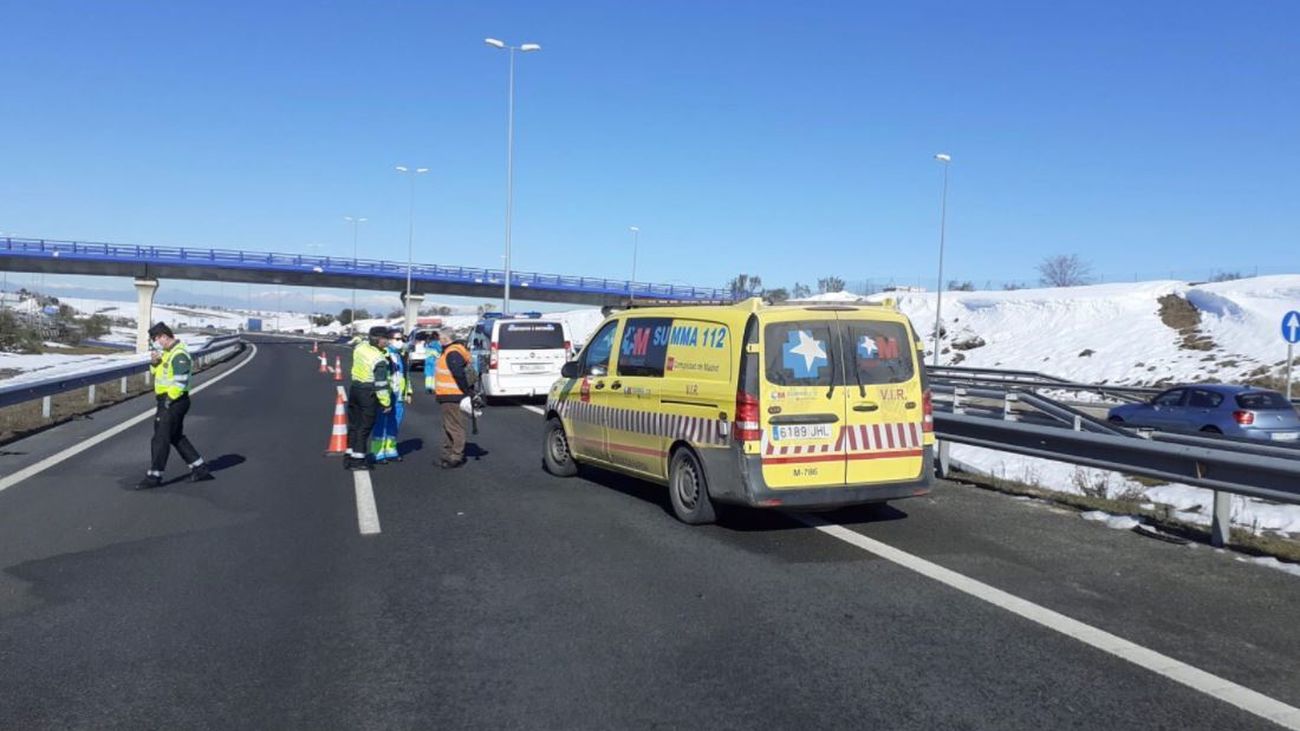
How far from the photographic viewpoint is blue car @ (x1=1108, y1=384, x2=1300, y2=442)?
59.4ft

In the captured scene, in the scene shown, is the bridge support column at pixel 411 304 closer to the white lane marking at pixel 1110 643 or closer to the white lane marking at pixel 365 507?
the white lane marking at pixel 365 507

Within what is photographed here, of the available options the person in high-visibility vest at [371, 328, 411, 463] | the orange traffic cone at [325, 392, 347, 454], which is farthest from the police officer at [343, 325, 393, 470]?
the orange traffic cone at [325, 392, 347, 454]

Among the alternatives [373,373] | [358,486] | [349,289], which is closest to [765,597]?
[358,486]

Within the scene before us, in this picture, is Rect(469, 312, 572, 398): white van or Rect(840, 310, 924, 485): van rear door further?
Rect(469, 312, 572, 398): white van

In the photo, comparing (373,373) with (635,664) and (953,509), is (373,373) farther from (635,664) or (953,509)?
(635,664)

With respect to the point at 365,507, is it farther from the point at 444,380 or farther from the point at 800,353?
the point at 800,353

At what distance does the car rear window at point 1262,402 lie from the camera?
60.4 ft

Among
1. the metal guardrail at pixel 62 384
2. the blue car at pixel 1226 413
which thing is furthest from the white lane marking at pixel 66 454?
the blue car at pixel 1226 413

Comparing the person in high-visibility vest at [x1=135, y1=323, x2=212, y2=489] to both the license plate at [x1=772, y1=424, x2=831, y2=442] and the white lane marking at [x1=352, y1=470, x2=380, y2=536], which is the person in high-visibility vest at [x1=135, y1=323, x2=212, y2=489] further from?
the license plate at [x1=772, y1=424, x2=831, y2=442]

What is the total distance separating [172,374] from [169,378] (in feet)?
0.16

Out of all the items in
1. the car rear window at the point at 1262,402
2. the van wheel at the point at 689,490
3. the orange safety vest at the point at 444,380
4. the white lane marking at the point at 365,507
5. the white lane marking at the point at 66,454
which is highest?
the orange safety vest at the point at 444,380

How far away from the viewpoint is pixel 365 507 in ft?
30.3

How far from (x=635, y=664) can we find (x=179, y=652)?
235 centimetres

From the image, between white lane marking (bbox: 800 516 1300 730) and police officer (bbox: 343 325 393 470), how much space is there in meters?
6.05
